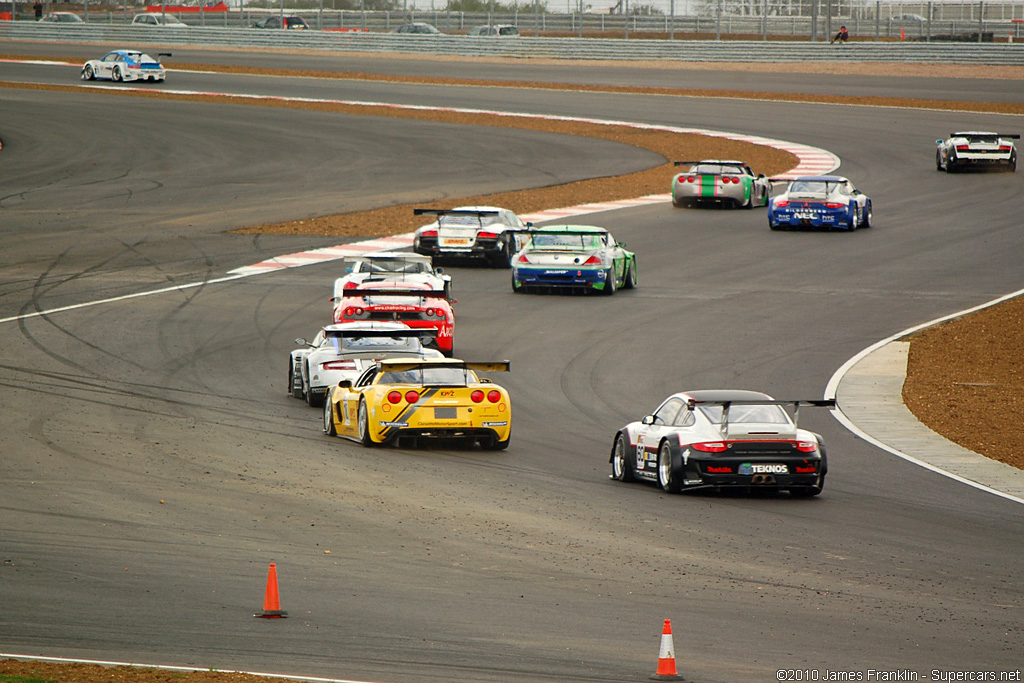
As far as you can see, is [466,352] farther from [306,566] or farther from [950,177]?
[950,177]

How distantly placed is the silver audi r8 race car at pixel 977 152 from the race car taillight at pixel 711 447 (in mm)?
36947

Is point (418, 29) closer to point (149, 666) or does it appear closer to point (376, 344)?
point (376, 344)

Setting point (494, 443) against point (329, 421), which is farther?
point (329, 421)

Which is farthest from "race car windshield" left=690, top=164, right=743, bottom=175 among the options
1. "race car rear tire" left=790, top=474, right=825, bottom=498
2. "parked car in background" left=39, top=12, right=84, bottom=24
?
"parked car in background" left=39, top=12, right=84, bottom=24

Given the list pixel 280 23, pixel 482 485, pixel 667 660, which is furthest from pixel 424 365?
pixel 280 23

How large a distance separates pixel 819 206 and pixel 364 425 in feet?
79.5

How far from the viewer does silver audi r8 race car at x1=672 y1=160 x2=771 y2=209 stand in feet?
143

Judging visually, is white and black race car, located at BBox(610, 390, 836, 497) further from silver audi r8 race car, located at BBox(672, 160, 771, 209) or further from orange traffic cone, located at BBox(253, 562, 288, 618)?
silver audi r8 race car, located at BBox(672, 160, 771, 209)

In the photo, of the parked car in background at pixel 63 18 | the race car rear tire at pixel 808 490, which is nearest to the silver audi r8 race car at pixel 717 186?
the race car rear tire at pixel 808 490

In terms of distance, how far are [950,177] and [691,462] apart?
37.1 metres

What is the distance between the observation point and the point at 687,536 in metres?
13.9

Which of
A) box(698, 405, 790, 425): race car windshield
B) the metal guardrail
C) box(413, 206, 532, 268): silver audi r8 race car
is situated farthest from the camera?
the metal guardrail

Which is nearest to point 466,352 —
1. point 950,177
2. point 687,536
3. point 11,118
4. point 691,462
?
point 691,462

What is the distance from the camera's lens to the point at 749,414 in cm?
1628
